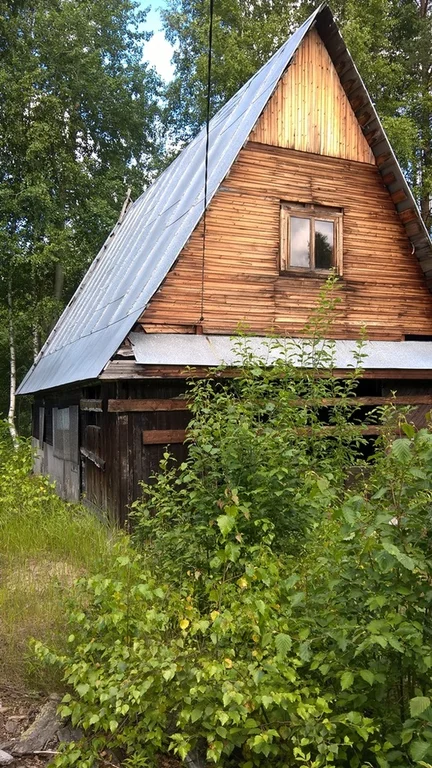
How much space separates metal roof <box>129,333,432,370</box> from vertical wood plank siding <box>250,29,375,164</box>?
3030 millimetres

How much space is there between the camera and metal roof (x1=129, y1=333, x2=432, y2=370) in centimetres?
675

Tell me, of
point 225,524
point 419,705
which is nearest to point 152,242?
point 225,524

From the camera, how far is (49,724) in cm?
330

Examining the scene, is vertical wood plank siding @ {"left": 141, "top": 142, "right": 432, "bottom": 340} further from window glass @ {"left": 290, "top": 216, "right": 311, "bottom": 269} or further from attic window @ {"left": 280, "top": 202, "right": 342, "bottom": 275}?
window glass @ {"left": 290, "top": 216, "right": 311, "bottom": 269}

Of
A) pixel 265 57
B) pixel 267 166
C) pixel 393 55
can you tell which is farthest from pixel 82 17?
pixel 267 166

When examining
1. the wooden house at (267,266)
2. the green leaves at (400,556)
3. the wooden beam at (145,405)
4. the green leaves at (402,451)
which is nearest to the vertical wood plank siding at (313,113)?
the wooden house at (267,266)

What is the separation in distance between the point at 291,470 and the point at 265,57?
22.4 meters

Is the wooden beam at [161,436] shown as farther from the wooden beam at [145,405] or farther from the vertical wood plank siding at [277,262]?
the vertical wood plank siding at [277,262]

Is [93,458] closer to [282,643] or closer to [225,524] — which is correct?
[225,524]

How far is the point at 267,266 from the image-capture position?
27.2 ft

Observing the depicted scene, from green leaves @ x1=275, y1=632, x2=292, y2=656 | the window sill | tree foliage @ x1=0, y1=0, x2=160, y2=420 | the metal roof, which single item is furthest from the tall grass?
tree foliage @ x1=0, y1=0, x2=160, y2=420

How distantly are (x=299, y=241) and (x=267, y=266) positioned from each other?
733 mm

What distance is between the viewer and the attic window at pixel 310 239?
8.44 m

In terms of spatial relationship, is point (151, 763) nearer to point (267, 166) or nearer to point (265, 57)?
point (267, 166)
